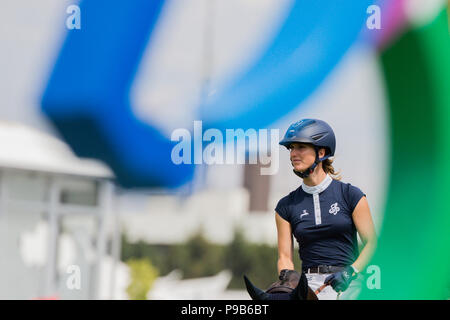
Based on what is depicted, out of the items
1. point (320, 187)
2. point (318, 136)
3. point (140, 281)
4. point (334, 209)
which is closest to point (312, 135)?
point (318, 136)

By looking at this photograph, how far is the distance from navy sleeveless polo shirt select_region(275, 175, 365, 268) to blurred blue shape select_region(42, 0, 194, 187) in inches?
66.2

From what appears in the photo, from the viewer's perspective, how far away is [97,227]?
760 cm

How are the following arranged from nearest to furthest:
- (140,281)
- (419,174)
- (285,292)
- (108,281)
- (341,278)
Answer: (285,292) < (341,278) < (419,174) < (108,281) < (140,281)

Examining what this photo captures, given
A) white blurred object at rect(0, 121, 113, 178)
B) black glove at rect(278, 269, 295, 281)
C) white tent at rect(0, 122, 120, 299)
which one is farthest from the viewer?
white tent at rect(0, 122, 120, 299)

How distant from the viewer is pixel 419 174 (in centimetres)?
530

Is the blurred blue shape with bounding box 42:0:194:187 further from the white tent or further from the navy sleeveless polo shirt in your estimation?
the navy sleeveless polo shirt

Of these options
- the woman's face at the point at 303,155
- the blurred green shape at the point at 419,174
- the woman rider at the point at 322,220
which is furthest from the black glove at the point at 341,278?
the blurred green shape at the point at 419,174

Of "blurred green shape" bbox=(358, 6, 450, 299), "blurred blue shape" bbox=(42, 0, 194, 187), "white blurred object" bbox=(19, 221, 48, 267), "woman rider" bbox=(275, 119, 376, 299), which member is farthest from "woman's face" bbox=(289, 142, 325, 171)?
"white blurred object" bbox=(19, 221, 48, 267)

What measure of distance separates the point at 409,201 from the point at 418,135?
0.54 metres

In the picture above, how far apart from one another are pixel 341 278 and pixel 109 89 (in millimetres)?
2662

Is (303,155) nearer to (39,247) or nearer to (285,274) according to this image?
(285,274)

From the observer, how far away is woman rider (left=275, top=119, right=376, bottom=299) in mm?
3922

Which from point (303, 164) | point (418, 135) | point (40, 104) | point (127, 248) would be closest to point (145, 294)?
point (127, 248)

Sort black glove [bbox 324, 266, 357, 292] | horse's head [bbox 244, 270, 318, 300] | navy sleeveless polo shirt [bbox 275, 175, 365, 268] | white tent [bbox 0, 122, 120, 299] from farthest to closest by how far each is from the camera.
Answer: white tent [bbox 0, 122, 120, 299], navy sleeveless polo shirt [bbox 275, 175, 365, 268], black glove [bbox 324, 266, 357, 292], horse's head [bbox 244, 270, 318, 300]
